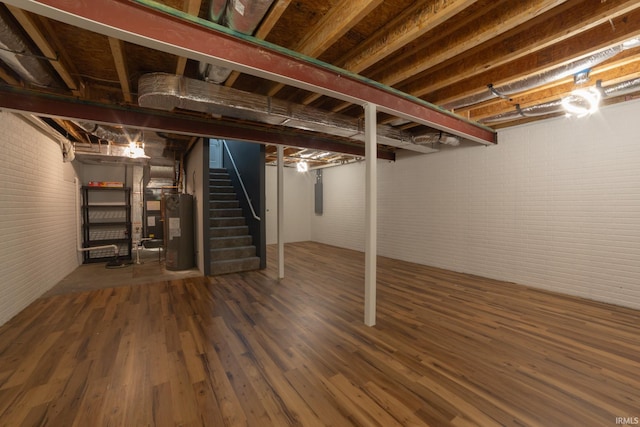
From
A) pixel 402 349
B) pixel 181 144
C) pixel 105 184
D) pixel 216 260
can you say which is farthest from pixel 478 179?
pixel 105 184

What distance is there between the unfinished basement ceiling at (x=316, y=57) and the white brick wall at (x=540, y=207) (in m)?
0.70

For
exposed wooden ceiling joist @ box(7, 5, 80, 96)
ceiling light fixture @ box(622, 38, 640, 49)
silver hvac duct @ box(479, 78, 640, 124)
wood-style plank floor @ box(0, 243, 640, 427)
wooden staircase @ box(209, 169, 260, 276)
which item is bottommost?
wood-style plank floor @ box(0, 243, 640, 427)

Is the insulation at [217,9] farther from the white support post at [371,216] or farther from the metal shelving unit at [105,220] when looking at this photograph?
the metal shelving unit at [105,220]

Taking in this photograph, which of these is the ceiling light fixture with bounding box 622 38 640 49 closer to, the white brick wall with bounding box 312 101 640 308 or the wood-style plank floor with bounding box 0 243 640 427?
the white brick wall with bounding box 312 101 640 308

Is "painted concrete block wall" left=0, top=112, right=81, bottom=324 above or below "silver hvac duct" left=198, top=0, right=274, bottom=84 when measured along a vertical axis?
below

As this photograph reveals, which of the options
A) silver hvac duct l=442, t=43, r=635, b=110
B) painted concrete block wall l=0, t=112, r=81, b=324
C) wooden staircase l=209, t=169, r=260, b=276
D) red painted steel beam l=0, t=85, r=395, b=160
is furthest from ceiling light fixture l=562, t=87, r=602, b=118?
painted concrete block wall l=0, t=112, r=81, b=324

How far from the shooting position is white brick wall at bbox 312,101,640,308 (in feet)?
10.9

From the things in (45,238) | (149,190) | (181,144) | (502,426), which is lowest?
(502,426)

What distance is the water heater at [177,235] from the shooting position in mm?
5109

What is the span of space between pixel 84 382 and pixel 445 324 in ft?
10.3

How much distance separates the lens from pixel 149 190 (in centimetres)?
745

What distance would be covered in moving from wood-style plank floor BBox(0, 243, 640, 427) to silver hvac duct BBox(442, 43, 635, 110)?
2.52m

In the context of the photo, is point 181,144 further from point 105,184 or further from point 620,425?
point 620,425

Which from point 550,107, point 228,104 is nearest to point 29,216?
point 228,104
